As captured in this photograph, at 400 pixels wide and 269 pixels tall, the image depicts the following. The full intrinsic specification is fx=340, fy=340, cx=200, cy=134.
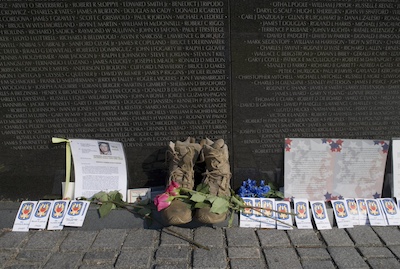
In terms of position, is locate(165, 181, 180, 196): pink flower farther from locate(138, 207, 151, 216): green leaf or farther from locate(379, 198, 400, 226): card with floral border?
locate(379, 198, 400, 226): card with floral border

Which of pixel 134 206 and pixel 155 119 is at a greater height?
pixel 155 119

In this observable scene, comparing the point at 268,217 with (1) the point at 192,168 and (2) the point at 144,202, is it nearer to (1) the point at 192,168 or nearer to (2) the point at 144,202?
(1) the point at 192,168

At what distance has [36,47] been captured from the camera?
10.6 feet

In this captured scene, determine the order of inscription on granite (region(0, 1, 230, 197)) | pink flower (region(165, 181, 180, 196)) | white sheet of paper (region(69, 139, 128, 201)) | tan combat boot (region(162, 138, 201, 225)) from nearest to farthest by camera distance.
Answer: pink flower (region(165, 181, 180, 196))
tan combat boot (region(162, 138, 201, 225))
inscription on granite (region(0, 1, 230, 197))
white sheet of paper (region(69, 139, 128, 201))

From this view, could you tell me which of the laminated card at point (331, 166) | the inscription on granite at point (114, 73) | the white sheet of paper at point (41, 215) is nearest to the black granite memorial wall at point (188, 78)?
the inscription on granite at point (114, 73)

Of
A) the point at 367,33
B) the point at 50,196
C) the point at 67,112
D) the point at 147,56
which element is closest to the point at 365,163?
the point at 367,33

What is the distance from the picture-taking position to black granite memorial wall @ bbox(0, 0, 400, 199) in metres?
3.22

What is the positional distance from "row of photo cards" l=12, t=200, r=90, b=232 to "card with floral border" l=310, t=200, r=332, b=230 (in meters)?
2.10

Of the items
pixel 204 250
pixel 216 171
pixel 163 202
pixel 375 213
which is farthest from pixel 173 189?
pixel 375 213

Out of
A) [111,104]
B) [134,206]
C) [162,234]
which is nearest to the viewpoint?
[162,234]

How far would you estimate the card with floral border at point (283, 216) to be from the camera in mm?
3023

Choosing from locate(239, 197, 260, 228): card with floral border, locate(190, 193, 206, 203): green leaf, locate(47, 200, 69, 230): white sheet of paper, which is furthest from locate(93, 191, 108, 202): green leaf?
locate(239, 197, 260, 228): card with floral border

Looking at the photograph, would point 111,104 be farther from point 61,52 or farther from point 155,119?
point 61,52

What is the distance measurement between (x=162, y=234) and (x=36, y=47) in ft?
6.93
